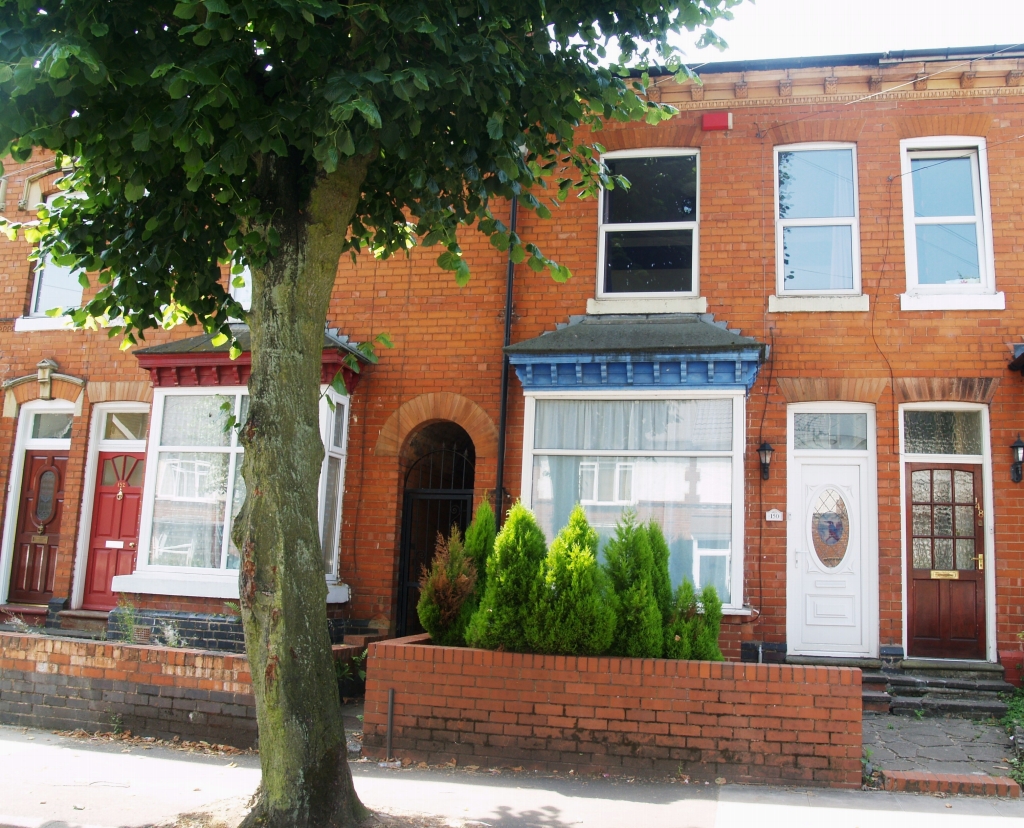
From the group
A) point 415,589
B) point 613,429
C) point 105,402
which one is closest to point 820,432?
point 613,429

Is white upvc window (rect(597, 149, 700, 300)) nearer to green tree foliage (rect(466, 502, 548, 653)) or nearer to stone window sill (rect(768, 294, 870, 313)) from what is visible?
stone window sill (rect(768, 294, 870, 313))

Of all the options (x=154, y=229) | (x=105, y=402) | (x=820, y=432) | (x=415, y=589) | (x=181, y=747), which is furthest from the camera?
(x=105, y=402)

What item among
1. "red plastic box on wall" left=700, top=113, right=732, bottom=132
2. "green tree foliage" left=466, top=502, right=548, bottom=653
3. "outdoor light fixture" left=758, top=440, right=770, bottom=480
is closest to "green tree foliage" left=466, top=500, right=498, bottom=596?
"green tree foliage" left=466, top=502, right=548, bottom=653

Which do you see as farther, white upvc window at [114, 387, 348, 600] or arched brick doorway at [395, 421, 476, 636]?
arched brick doorway at [395, 421, 476, 636]

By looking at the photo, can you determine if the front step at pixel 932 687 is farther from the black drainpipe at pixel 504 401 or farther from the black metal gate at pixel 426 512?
the black metal gate at pixel 426 512

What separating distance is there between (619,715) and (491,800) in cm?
122

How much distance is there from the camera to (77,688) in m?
8.63

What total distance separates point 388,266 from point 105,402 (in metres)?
4.28

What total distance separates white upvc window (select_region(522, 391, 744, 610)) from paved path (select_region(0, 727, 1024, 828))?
3409 mm

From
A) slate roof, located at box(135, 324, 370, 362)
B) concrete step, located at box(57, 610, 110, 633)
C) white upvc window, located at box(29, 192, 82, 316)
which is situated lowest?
concrete step, located at box(57, 610, 110, 633)

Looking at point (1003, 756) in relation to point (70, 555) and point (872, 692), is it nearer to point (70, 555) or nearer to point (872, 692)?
point (872, 692)

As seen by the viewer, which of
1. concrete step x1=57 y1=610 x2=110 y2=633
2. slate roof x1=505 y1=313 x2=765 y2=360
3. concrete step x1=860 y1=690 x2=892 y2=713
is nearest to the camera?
concrete step x1=860 y1=690 x2=892 y2=713

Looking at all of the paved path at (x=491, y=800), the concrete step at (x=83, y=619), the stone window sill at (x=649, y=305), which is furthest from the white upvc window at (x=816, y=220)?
the concrete step at (x=83, y=619)

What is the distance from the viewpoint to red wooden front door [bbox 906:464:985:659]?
32.1ft
